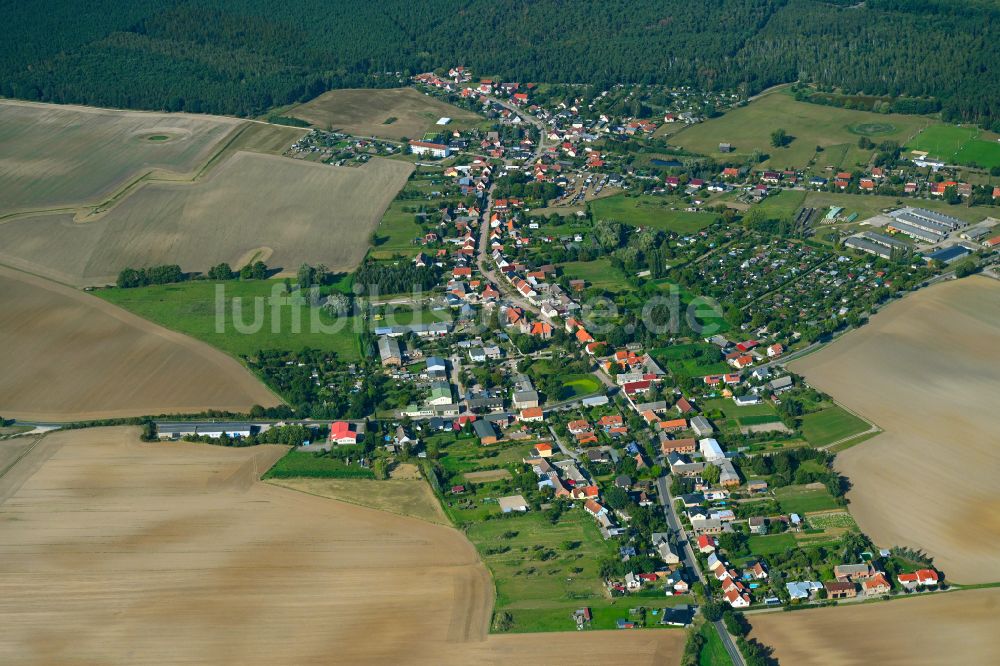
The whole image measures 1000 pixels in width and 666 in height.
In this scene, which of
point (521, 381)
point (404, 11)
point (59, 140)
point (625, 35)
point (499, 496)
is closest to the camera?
point (499, 496)

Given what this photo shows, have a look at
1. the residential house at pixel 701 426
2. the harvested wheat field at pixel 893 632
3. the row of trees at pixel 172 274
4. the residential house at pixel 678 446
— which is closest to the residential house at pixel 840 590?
the harvested wheat field at pixel 893 632

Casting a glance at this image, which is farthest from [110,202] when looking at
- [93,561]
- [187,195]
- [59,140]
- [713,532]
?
[713,532]

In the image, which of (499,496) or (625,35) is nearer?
(499,496)

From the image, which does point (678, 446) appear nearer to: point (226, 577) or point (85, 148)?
point (226, 577)

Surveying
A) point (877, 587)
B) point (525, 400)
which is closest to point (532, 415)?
point (525, 400)

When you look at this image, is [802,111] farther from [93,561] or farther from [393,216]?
[93,561]

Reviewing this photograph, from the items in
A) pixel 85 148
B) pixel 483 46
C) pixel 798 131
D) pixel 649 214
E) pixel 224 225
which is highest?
pixel 483 46

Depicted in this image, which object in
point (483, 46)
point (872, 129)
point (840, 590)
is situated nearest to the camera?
point (840, 590)
